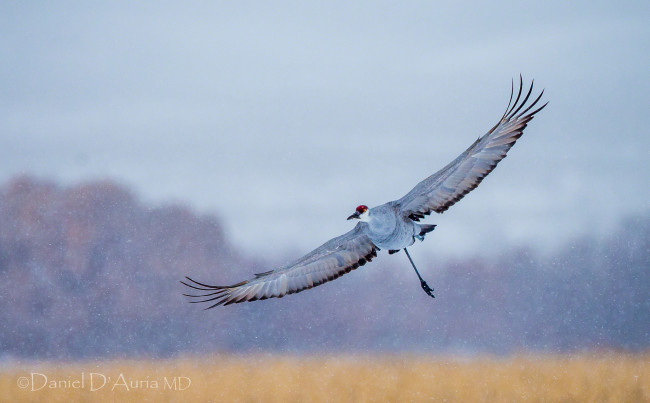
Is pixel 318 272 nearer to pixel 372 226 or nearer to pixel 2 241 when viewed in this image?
pixel 372 226

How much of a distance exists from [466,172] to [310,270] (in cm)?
130

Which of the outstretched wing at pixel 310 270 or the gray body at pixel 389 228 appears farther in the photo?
the outstretched wing at pixel 310 270

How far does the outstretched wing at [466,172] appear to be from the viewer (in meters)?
5.04

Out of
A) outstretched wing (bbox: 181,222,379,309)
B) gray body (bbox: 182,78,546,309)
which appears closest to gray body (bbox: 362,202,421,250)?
gray body (bbox: 182,78,546,309)

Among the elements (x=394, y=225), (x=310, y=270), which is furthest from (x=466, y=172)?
(x=310, y=270)

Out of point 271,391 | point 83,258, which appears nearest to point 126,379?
point 271,391

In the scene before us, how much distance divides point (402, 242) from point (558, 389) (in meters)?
3.18

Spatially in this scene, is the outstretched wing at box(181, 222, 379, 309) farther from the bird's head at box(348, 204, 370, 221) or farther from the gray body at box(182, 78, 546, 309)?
the bird's head at box(348, 204, 370, 221)

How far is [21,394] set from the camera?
289 inches

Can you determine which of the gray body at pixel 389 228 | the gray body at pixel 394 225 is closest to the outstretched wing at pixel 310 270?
the gray body at pixel 394 225

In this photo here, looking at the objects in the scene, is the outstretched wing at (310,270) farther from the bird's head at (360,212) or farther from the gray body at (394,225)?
the bird's head at (360,212)

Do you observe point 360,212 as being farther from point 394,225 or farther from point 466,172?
point 466,172

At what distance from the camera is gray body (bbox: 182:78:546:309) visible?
199 inches

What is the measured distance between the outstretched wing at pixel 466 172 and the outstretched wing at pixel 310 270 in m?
0.43
